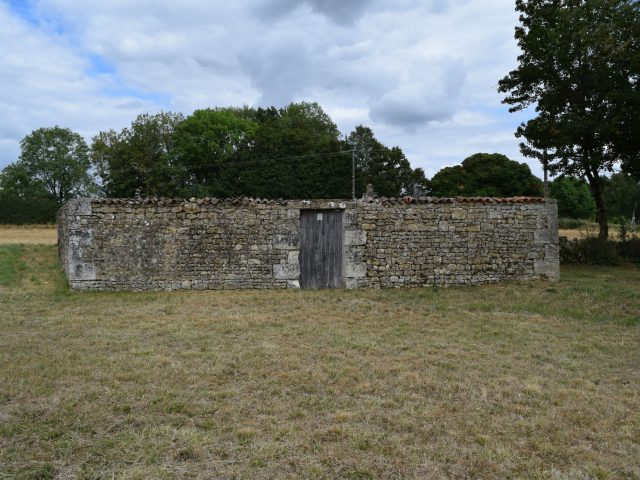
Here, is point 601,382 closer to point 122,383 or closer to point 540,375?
point 540,375

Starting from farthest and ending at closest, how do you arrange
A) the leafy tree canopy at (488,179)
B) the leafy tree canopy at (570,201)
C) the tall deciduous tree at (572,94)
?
the leafy tree canopy at (570,201)
the leafy tree canopy at (488,179)
the tall deciduous tree at (572,94)

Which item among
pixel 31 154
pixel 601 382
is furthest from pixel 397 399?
pixel 31 154

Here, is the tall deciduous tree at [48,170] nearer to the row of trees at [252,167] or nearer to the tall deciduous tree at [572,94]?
the row of trees at [252,167]

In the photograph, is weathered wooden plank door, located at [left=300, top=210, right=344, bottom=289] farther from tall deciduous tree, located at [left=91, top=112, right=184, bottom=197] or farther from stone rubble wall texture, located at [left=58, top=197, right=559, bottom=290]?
tall deciduous tree, located at [left=91, top=112, right=184, bottom=197]

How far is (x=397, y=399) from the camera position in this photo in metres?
4.77

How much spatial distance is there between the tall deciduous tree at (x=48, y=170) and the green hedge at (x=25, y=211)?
1182cm

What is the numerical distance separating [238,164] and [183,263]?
3166cm

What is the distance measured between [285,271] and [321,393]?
23.4 ft

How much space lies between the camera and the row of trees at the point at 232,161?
41.5 metres

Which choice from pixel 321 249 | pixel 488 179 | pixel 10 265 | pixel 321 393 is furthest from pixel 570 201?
pixel 321 393

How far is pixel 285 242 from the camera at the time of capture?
11.9m

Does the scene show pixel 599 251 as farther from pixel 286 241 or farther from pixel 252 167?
pixel 252 167

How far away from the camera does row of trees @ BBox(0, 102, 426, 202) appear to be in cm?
4150

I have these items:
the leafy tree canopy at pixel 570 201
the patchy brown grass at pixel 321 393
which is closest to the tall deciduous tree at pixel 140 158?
the patchy brown grass at pixel 321 393
